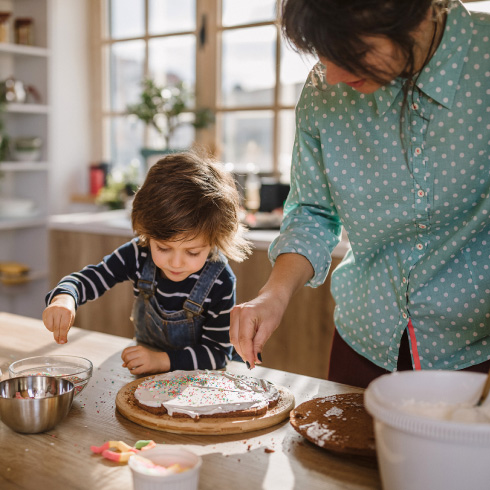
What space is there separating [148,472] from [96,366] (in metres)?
0.61

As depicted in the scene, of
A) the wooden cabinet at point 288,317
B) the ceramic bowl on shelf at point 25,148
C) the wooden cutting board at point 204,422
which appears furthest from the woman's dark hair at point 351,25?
the ceramic bowl on shelf at point 25,148

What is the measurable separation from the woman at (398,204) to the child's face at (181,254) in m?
0.23

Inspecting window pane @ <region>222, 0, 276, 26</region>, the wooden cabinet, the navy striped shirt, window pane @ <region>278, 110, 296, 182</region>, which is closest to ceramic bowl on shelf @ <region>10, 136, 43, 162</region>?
the wooden cabinet

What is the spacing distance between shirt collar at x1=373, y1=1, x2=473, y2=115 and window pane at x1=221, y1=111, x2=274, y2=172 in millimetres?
2529

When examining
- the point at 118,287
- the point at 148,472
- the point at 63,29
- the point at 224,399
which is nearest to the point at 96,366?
the point at 224,399

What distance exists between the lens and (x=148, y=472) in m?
0.79

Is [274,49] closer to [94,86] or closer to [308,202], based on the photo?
[94,86]

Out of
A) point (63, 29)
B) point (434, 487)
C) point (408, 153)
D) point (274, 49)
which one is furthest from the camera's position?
point (63, 29)

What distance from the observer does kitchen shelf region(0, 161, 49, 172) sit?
3.73 metres

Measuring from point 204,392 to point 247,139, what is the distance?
2.74 meters

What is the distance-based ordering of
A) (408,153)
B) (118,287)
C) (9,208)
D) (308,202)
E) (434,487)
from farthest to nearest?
(9,208) < (118,287) < (308,202) < (408,153) < (434,487)

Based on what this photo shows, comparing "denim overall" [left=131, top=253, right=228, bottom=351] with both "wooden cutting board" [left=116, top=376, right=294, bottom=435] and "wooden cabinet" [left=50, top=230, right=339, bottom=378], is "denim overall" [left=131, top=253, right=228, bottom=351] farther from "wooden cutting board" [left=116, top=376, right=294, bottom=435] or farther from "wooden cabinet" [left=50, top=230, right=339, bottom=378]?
"wooden cabinet" [left=50, top=230, right=339, bottom=378]

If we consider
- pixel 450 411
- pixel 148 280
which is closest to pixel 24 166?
pixel 148 280

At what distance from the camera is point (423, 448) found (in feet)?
2.36
